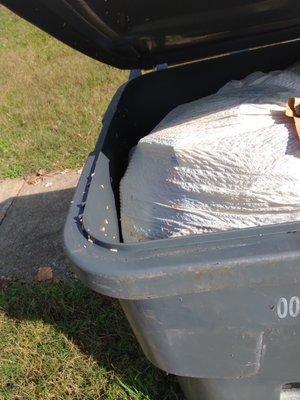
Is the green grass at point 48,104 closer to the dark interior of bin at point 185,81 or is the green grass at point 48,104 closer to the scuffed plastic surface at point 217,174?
the dark interior of bin at point 185,81

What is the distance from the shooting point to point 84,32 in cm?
215

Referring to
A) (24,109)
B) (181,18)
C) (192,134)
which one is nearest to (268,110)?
(192,134)

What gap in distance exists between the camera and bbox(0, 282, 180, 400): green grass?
7.63ft

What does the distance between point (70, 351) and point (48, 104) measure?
3473 mm

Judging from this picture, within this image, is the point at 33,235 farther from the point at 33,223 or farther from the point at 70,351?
the point at 70,351

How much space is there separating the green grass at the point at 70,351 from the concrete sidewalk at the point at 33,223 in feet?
0.89

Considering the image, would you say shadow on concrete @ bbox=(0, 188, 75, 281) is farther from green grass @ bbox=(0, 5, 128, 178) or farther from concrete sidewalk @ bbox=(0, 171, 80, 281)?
green grass @ bbox=(0, 5, 128, 178)

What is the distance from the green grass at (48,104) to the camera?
452 cm

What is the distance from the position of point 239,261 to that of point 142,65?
4.93 feet

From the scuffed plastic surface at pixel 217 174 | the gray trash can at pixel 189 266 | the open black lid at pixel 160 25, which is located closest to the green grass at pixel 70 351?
the gray trash can at pixel 189 266

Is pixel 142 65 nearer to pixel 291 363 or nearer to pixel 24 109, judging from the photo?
pixel 291 363

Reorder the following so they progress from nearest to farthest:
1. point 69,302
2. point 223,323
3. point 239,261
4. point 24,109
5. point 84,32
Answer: point 239,261
point 223,323
point 84,32
point 69,302
point 24,109

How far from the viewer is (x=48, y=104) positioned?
5.54m

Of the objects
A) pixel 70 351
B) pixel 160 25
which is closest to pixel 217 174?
pixel 160 25
